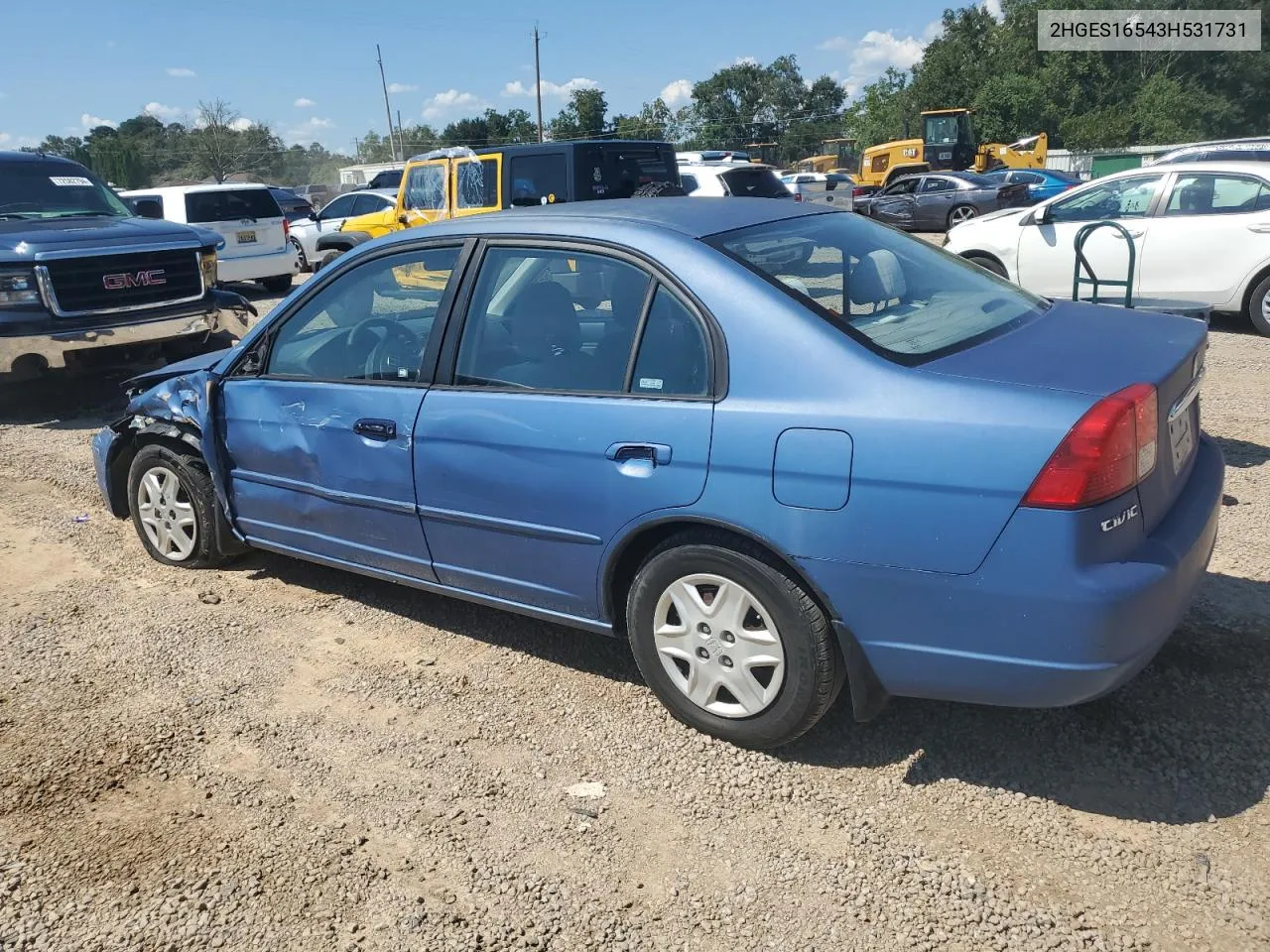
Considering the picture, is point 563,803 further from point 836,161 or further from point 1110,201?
point 836,161

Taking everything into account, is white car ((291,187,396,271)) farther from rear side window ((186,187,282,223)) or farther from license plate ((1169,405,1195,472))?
license plate ((1169,405,1195,472))

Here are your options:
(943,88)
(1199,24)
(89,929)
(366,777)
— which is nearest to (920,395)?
(366,777)

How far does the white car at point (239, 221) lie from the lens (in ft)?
47.6

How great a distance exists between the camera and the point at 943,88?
58.3 metres

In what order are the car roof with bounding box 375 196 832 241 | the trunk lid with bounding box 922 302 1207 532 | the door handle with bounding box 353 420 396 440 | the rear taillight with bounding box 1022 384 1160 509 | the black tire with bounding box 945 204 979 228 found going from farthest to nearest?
1. the black tire with bounding box 945 204 979 228
2. the door handle with bounding box 353 420 396 440
3. the car roof with bounding box 375 196 832 241
4. the trunk lid with bounding box 922 302 1207 532
5. the rear taillight with bounding box 1022 384 1160 509

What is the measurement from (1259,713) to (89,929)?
11.3ft

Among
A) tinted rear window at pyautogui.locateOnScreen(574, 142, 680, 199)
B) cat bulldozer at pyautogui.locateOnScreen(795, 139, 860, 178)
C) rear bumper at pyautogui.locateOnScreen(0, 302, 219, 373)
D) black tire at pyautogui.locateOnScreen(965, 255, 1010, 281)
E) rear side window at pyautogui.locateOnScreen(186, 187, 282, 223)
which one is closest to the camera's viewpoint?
rear bumper at pyautogui.locateOnScreen(0, 302, 219, 373)

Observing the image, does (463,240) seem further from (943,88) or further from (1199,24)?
(1199,24)

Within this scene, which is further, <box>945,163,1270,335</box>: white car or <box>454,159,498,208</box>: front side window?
<box>454,159,498,208</box>: front side window

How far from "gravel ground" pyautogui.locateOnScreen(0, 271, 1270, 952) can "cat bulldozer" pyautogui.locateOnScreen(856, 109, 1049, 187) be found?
33.6 m

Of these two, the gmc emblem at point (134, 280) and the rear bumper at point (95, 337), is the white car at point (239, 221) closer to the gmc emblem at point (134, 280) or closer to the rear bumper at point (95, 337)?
the gmc emblem at point (134, 280)

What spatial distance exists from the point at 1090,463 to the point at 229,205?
14801 mm

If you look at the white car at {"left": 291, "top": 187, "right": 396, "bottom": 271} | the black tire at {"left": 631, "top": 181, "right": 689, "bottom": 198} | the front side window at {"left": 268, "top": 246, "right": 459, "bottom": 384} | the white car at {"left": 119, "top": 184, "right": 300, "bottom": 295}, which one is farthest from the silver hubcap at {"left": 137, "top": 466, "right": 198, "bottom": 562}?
the white car at {"left": 291, "top": 187, "right": 396, "bottom": 271}

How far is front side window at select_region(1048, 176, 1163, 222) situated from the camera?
918cm
